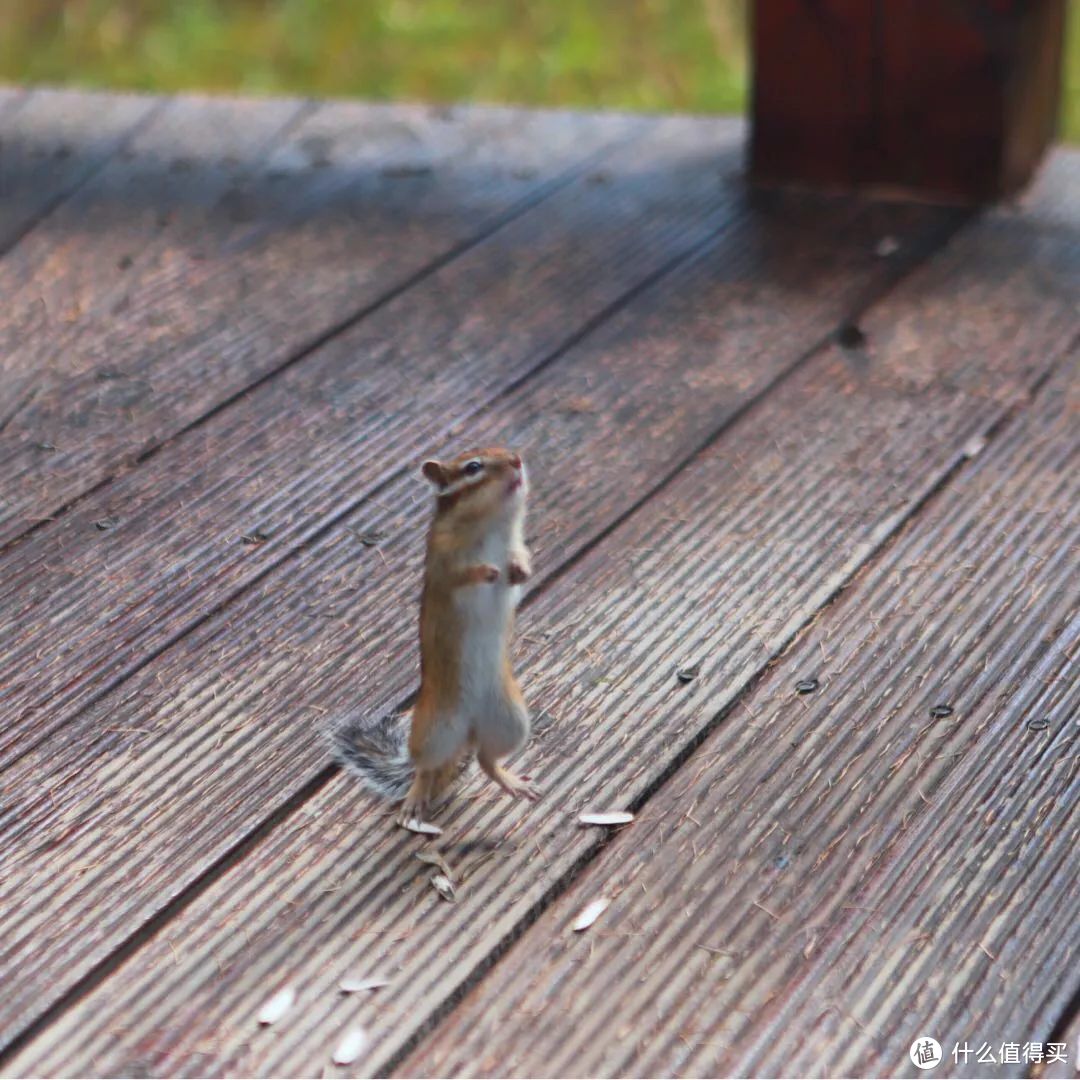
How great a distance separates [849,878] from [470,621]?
1.50ft

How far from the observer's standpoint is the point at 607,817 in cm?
174

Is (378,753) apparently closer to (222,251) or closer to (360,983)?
(360,983)

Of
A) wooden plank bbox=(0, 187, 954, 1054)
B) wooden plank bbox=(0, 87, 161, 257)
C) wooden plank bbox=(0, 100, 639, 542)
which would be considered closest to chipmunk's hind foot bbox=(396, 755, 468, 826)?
wooden plank bbox=(0, 187, 954, 1054)

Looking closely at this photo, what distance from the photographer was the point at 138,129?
375 cm

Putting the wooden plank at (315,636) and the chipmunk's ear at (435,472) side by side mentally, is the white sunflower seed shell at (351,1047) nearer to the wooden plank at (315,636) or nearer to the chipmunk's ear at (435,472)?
the wooden plank at (315,636)

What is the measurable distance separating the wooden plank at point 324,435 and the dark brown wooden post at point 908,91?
139 mm

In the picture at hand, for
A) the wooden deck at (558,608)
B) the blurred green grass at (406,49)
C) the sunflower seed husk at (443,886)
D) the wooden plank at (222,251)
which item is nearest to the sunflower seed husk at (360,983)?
the wooden deck at (558,608)

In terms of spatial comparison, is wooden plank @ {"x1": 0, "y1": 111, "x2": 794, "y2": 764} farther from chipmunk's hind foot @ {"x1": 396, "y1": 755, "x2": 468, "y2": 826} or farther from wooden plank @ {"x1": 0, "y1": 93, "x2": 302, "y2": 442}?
chipmunk's hind foot @ {"x1": 396, "y1": 755, "x2": 468, "y2": 826}

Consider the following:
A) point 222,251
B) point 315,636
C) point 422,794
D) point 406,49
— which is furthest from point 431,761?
point 406,49

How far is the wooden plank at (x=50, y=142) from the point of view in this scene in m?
3.41

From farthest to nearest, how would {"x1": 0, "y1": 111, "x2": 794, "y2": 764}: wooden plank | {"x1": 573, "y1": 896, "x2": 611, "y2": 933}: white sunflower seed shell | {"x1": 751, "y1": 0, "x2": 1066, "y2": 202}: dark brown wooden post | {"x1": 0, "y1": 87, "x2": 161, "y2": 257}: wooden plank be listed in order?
{"x1": 0, "y1": 87, "x2": 161, "y2": 257}: wooden plank
{"x1": 751, "y1": 0, "x2": 1066, "y2": 202}: dark brown wooden post
{"x1": 0, "y1": 111, "x2": 794, "y2": 764}: wooden plank
{"x1": 573, "y1": 896, "x2": 611, "y2": 933}: white sunflower seed shell

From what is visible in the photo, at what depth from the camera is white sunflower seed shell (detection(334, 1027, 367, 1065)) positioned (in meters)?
1.46

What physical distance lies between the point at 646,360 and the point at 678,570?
663 mm

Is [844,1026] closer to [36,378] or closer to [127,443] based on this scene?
[127,443]
